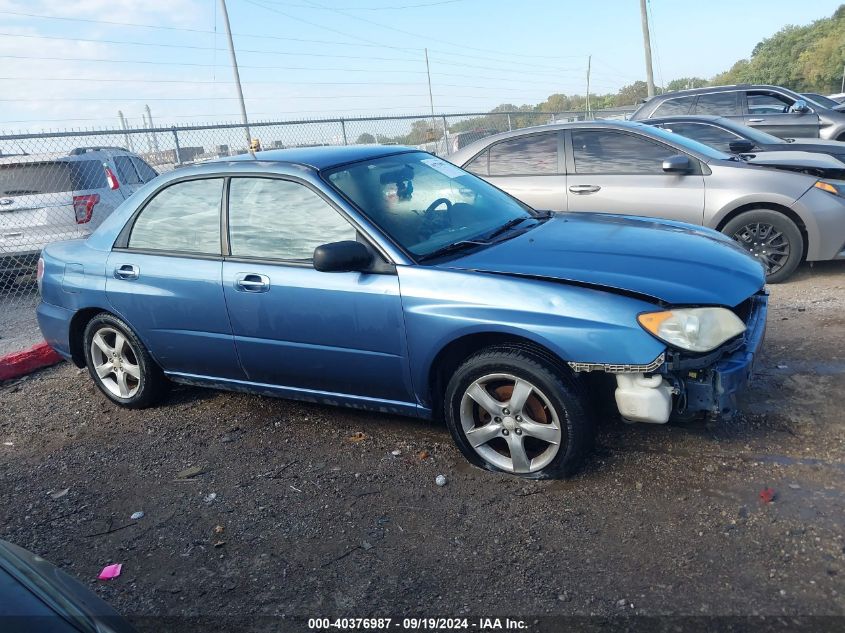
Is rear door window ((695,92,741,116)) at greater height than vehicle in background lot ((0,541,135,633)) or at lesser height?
greater

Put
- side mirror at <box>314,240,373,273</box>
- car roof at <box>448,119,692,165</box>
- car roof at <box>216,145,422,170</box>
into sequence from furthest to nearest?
car roof at <box>448,119,692,165</box> < car roof at <box>216,145,422,170</box> < side mirror at <box>314,240,373,273</box>

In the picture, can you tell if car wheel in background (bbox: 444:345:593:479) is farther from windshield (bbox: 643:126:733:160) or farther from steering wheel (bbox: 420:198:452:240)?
windshield (bbox: 643:126:733:160)

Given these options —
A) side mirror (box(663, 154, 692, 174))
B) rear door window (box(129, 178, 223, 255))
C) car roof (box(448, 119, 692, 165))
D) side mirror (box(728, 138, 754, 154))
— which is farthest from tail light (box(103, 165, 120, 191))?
side mirror (box(728, 138, 754, 154))

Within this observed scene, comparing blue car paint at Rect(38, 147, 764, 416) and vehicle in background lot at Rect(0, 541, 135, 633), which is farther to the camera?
blue car paint at Rect(38, 147, 764, 416)

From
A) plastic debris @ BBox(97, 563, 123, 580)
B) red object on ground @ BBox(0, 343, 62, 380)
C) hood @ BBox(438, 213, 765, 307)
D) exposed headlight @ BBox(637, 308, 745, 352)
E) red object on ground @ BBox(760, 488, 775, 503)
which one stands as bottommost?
red object on ground @ BBox(760, 488, 775, 503)

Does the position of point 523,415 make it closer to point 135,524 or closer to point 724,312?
point 724,312

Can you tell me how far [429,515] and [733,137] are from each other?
717 cm

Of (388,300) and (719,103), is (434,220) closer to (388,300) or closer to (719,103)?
(388,300)

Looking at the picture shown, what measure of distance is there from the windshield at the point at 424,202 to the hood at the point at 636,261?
9.6 inches

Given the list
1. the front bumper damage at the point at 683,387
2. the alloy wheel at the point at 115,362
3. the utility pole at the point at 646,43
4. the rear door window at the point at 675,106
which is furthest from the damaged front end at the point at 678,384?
the utility pole at the point at 646,43

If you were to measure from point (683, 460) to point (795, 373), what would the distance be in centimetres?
138

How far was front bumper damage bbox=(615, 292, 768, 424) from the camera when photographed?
318 centimetres

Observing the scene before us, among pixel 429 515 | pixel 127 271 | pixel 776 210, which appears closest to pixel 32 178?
pixel 127 271

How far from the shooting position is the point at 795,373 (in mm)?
4461
